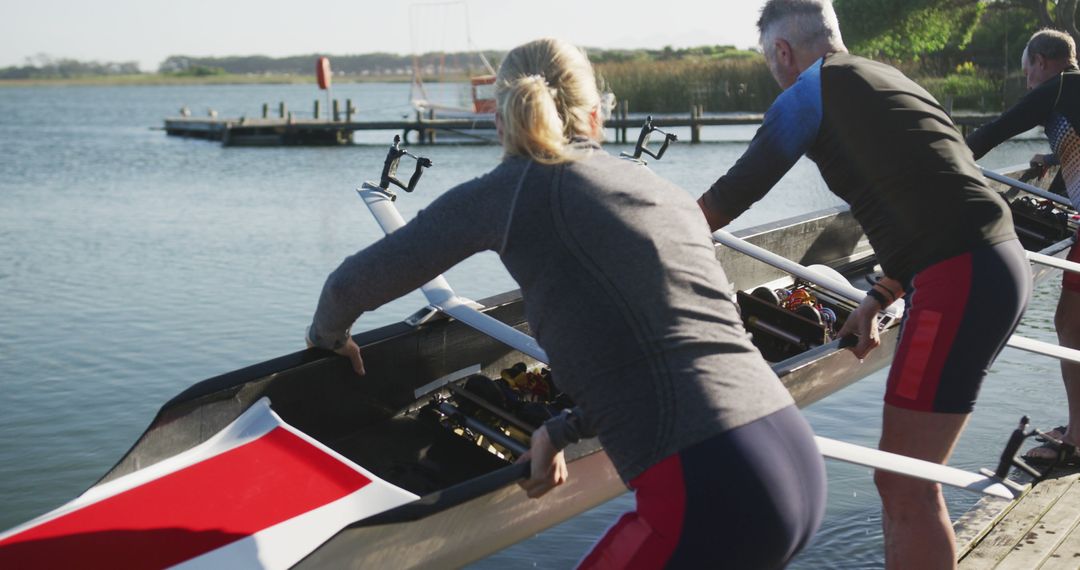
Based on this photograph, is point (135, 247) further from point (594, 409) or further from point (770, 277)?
point (594, 409)

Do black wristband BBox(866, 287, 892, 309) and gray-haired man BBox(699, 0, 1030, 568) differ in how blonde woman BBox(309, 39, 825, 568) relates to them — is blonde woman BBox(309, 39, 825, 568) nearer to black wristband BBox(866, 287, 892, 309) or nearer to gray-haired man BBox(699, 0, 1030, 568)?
gray-haired man BBox(699, 0, 1030, 568)

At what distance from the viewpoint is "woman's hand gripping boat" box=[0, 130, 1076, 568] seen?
290 centimetres

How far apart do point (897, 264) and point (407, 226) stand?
1390 mm

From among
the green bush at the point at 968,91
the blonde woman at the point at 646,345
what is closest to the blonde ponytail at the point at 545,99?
the blonde woman at the point at 646,345

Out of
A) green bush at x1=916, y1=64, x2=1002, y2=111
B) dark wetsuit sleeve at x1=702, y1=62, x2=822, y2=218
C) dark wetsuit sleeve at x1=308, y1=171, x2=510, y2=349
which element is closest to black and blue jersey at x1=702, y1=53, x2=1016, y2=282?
dark wetsuit sleeve at x1=702, y1=62, x2=822, y2=218

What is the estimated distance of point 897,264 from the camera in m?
2.81

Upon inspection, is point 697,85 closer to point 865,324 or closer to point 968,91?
point 968,91

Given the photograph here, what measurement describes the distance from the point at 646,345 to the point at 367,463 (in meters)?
2.46

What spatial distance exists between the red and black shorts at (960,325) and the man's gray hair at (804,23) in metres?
0.64

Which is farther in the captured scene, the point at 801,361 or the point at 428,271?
the point at 801,361

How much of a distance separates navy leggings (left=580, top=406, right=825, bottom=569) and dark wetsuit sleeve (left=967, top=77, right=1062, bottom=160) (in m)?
2.29

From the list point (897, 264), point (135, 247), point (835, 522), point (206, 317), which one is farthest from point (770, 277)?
point (135, 247)

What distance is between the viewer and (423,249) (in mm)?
1979

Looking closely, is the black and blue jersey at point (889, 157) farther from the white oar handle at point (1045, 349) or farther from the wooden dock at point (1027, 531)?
the wooden dock at point (1027, 531)
